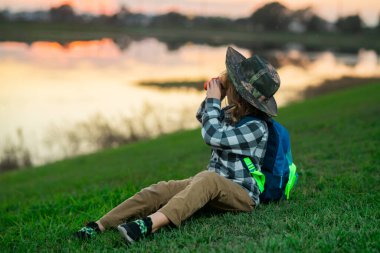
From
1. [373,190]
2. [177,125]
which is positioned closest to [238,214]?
[373,190]

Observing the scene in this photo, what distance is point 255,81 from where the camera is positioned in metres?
3.97

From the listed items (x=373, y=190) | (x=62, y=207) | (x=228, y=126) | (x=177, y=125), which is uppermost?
(x=228, y=126)

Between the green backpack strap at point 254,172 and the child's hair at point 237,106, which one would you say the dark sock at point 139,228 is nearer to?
the green backpack strap at point 254,172

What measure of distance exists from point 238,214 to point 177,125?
47.4ft

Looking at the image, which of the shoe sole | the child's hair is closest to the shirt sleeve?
the child's hair

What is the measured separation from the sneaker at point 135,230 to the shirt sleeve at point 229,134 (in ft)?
2.62

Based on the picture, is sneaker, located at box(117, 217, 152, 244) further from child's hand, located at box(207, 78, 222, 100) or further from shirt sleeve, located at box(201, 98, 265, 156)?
child's hand, located at box(207, 78, 222, 100)

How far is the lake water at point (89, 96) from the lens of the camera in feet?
54.2

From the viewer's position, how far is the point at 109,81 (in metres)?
26.6

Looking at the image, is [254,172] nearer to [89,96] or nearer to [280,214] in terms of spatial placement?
[280,214]

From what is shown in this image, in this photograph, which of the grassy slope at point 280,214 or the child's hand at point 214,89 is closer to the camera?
the grassy slope at point 280,214

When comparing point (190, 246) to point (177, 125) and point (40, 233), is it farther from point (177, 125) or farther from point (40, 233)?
point (177, 125)

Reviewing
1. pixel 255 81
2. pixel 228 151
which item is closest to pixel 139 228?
pixel 228 151

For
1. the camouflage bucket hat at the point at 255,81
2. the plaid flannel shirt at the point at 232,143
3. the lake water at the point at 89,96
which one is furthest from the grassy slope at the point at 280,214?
the lake water at the point at 89,96
